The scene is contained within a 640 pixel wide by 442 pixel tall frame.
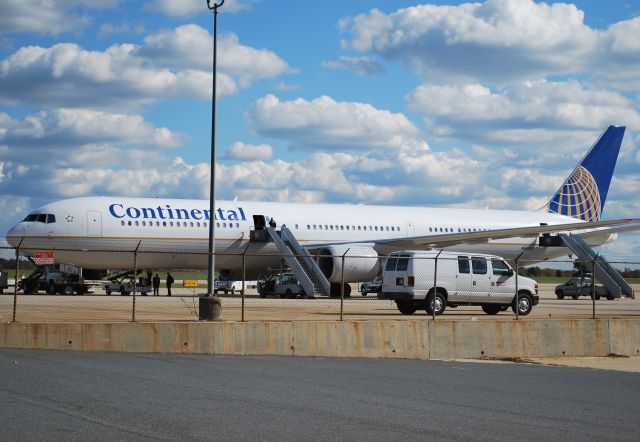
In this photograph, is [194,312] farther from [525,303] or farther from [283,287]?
[283,287]

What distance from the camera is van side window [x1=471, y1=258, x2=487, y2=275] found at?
28219 millimetres

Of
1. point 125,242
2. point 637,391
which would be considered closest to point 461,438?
point 637,391

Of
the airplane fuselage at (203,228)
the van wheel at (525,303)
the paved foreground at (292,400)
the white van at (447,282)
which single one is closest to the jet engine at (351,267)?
the airplane fuselage at (203,228)

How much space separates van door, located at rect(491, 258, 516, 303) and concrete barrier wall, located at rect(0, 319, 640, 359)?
435 centimetres

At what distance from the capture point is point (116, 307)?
28.1 m

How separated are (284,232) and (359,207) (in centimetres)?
632

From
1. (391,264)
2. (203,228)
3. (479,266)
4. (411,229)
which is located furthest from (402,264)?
(411,229)

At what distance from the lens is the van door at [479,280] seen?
28.0 meters

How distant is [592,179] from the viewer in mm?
59125

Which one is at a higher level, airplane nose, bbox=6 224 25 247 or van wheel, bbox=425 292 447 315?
airplane nose, bbox=6 224 25 247

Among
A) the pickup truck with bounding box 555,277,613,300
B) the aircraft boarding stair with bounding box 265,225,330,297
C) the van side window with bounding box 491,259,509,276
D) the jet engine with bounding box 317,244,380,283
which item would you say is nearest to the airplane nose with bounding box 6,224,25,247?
the aircraft boarding stair with bounding box 265,225,330,297

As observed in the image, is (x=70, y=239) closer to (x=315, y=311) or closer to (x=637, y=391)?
(x=315, y=311)

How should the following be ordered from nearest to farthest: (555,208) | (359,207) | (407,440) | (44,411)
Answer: (407,440)
(44,411)
(359,207)
(555,208)

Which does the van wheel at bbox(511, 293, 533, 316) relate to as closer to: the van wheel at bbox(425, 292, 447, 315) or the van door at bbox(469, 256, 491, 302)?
the van door at bbox(469, 256, 491, 302)
